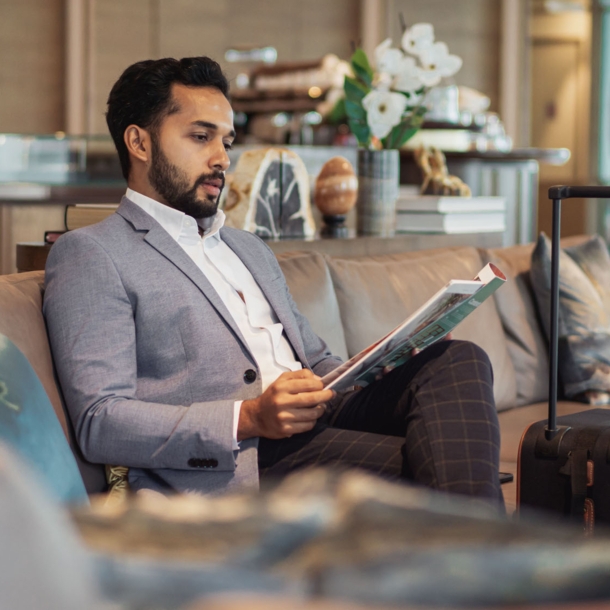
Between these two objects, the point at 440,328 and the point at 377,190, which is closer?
the point at 440,328

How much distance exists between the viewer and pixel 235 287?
5.91ft

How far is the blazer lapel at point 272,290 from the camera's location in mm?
1801

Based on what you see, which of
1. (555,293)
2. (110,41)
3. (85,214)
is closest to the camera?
(555,293)

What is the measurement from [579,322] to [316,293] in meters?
0.92

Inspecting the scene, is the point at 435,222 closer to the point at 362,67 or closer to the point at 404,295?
the point at 362,67

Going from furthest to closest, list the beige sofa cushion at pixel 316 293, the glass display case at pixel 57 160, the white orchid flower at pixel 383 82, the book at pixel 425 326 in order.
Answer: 1. the glass display case at pixel 57 160
2. the white orchid flower at pixel 383 82
3. the beige sofa cushion at pixel 316 293
4. the book at pixel 425 326

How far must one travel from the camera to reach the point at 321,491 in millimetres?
465

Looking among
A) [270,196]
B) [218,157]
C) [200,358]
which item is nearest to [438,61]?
[270,196]

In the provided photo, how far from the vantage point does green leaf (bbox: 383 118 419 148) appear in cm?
300

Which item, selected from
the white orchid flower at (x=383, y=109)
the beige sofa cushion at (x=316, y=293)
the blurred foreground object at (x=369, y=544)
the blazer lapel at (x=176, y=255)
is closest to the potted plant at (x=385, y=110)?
the white orchid flower at (x=383, y=109)

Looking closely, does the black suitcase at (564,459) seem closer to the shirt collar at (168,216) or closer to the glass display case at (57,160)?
the shirt collar at (168,216)

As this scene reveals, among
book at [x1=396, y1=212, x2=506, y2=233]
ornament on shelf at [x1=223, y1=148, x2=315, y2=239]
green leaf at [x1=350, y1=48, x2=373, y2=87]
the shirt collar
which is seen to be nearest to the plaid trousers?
the shirt collar

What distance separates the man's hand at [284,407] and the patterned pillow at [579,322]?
136cm

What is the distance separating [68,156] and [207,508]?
161 inches
